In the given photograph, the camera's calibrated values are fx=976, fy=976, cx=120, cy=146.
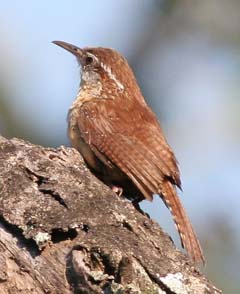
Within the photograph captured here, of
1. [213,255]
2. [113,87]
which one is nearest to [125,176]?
[113,87]

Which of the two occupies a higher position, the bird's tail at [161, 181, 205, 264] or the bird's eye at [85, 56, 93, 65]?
the bird's eye at [85, 56, 93, 65]

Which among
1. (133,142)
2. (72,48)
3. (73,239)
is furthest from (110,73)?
(73,239)

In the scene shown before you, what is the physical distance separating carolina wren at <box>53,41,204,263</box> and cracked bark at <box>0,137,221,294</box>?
80 centimetres

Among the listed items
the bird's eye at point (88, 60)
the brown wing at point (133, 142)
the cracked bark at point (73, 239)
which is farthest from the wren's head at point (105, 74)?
the cracked bark at point (73, 239)

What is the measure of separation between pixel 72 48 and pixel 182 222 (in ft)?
5.16

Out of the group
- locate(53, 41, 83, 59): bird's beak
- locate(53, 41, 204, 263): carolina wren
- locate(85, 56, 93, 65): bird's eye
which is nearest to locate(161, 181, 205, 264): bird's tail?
locate(53, 41, 204, 263): carolina wren

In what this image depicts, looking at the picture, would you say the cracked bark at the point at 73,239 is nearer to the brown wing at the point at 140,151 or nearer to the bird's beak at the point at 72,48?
the brown wing at the point at 140,151

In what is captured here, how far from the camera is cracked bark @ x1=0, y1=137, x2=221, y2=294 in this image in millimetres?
3152

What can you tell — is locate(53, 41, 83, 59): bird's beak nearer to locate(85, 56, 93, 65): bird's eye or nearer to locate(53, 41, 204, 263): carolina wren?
locate(85, 56, 93, 65): bird's eye

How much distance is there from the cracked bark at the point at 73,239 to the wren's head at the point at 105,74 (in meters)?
1.61

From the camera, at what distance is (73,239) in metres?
3.29

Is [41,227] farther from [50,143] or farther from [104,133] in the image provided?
[50,143]

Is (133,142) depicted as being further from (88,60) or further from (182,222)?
(88,60)

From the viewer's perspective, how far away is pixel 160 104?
7.19 m
